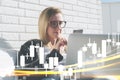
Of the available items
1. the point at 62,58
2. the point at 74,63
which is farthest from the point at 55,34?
the point at 74,63

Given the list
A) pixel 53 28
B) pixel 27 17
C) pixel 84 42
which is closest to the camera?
pixel 84 42

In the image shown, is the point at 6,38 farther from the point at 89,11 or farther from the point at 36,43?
the point at 89,11

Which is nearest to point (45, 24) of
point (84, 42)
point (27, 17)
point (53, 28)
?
point (53, 28)

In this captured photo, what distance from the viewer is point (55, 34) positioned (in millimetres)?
2051

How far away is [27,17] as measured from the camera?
267 cm

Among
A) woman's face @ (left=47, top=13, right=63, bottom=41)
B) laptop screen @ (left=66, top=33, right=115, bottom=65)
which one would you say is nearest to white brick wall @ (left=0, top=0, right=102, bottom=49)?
woman's face @ (left=47, top=13, right=63, bottom=41)

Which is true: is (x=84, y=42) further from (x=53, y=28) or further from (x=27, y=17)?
(x=27, y=17)

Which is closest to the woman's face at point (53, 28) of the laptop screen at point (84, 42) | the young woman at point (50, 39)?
the young woman at point (50, 39)

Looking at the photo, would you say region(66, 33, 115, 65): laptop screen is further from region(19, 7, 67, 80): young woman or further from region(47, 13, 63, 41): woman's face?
region(47, 13, 63, 41): woman's face

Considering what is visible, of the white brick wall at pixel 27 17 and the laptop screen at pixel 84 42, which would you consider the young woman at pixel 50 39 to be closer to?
the white brick wall at pixel 27 17

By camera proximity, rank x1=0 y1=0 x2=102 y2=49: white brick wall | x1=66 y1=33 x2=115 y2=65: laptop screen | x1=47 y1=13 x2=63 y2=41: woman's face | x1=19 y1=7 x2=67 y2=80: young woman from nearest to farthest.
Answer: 1. x1=66 y1=33 x2=115 y2=65: laptop screen
2. x1=19 y1=7 x2=67 y2=80: young woman
3. x1=47 y1=13 x2=63 y2=41: woman's face
4. x1=0 y1=0 x2=102 y2=49: white brick wall

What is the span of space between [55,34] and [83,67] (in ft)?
1.49

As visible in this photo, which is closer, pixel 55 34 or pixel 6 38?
pixel 55 34

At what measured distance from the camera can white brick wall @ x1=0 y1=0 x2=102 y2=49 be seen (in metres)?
2.45
